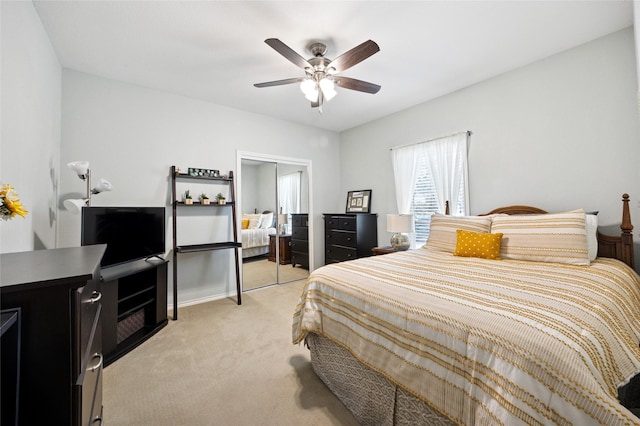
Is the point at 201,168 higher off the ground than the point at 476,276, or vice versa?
the point at 201,168

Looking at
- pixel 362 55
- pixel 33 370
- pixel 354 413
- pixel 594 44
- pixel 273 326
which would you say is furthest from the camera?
pixel 273 326

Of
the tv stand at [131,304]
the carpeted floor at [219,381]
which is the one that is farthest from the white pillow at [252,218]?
the carpeted floor at [219,381]

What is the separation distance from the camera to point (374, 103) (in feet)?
12.5

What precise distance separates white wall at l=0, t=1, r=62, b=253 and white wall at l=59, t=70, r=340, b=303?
0.21 metres

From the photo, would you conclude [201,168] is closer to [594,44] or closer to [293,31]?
[293,31]

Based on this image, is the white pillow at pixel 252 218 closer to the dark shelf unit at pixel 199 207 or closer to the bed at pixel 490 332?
the dark shelf unit at pixel 199 207

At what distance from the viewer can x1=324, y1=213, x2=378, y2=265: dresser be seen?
427 cm

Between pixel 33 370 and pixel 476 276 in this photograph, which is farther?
pixel 476 276

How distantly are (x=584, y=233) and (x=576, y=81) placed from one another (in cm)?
156

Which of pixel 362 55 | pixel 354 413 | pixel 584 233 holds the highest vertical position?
pixel 362 55

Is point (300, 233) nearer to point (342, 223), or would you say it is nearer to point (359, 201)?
point (342, 223)

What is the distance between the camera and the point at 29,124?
186 centimetres

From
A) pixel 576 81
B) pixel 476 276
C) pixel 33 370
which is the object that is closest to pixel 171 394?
pixel 33 370

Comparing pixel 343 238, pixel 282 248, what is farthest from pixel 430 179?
pixel 282 248
